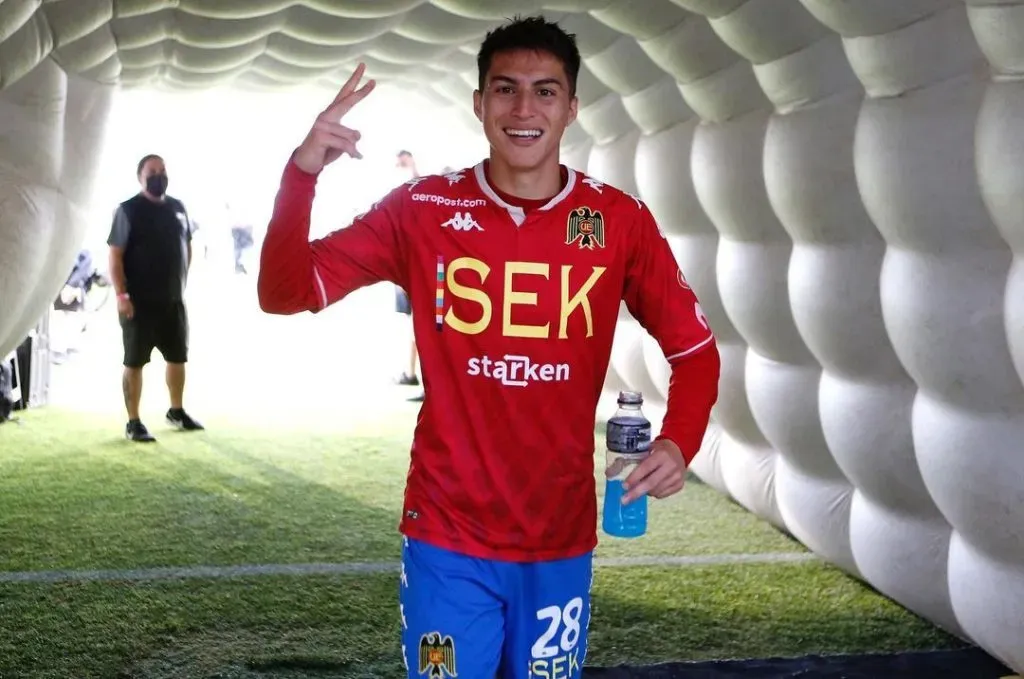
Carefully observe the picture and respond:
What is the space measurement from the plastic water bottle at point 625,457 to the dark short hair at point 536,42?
1.65 ft

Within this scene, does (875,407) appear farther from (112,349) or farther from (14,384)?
(112,349)

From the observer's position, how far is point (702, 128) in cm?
395

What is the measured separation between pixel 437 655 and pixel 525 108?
810 millimetres

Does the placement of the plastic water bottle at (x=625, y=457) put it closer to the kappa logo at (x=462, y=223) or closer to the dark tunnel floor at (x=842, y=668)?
the kappa logo at (x=462, y=223)

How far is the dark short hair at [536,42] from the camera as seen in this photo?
167 cm

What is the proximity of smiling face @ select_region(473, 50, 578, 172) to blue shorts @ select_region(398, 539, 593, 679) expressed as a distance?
598 mm

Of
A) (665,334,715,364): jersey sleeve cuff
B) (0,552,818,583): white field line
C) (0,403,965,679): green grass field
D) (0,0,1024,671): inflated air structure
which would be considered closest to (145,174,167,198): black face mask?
(0,0,1024,671): inflated air structure

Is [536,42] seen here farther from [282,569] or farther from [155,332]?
[155,332]

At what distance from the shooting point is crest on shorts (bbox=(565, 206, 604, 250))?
5.43 ft

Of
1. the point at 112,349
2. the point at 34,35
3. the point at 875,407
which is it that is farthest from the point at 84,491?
the point at 112,349

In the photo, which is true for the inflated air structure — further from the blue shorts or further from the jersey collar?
the blue shorts

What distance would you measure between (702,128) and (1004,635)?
2009 millimetres

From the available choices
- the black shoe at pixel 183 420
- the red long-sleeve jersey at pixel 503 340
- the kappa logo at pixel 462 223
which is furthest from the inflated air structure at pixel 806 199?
the black shoe at pixel 183 420

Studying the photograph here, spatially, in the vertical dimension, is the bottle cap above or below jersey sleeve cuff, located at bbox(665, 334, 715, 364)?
below
